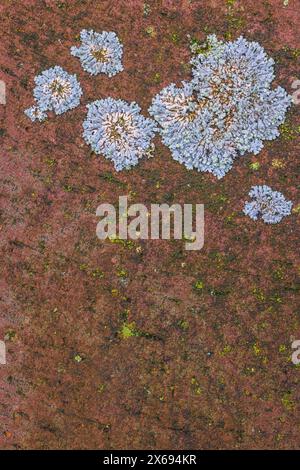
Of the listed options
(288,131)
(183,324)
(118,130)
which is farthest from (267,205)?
(118,130)

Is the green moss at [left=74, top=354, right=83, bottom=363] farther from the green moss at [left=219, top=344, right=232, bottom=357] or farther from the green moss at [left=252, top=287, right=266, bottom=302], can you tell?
the green moss at [left=252, top=287, right=266, bottom=302]

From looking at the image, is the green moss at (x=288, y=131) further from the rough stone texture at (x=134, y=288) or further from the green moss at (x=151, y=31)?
the green moss at (x=151, y=31)

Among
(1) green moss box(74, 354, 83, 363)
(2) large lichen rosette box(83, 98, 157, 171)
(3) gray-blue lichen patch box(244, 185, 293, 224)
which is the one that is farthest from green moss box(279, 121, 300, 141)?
(1) green moss box(74, 354, 83, 363)

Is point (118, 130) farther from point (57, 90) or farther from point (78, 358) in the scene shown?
point (78, 358)

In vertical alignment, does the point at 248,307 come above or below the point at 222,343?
above

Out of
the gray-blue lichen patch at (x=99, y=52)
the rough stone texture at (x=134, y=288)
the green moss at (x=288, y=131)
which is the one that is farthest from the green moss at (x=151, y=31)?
the green moss at (x=288, y=131)

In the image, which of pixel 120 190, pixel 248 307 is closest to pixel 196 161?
pixel 120 190
